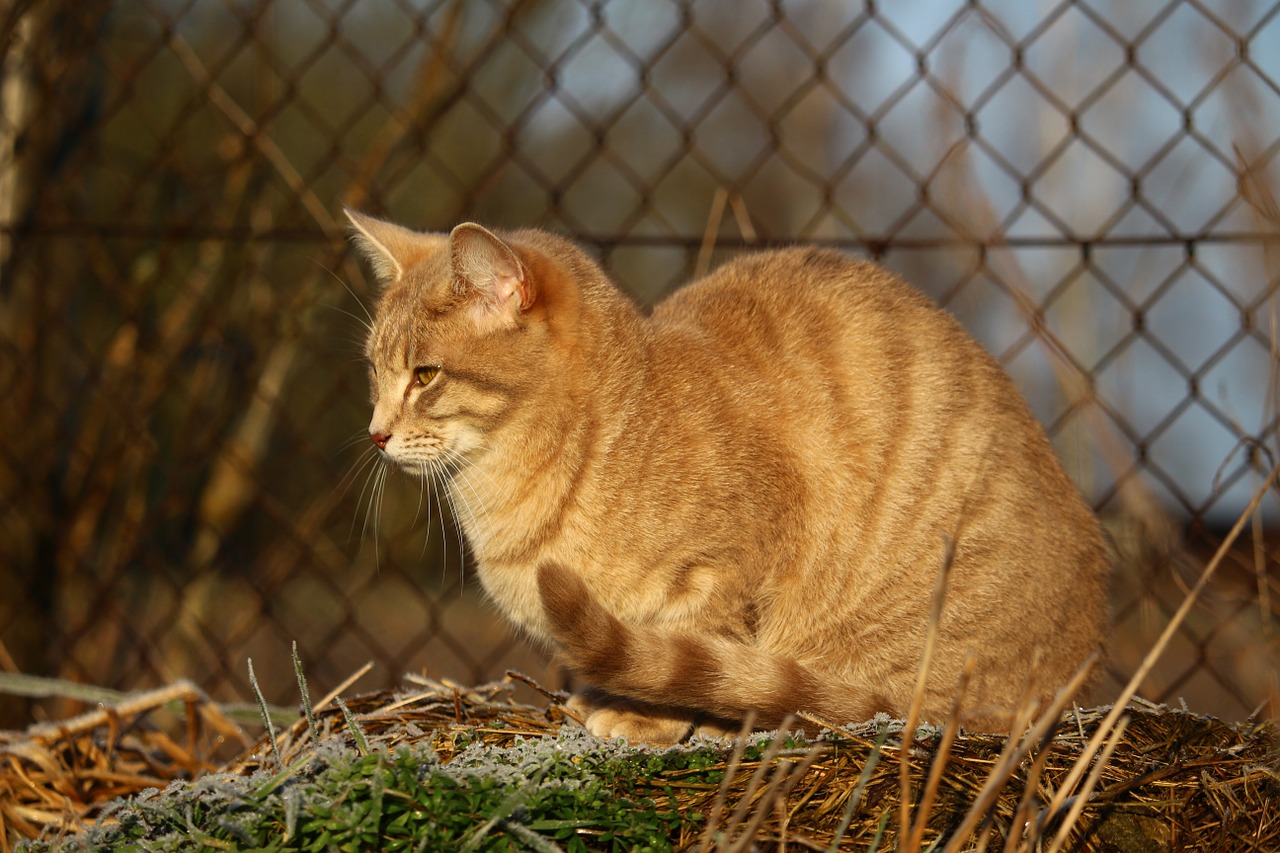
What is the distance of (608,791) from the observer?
1.35 m

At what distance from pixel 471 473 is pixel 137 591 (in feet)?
12.3

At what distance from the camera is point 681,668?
161cm

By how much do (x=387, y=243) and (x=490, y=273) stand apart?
40 centimetres

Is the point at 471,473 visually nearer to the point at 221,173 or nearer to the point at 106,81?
the point at 221,173

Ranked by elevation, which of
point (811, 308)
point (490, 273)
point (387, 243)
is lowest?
point (387, 243)

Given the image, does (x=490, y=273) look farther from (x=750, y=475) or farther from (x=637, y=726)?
(x=637, y=726)

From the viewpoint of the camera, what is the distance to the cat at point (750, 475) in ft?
6.09

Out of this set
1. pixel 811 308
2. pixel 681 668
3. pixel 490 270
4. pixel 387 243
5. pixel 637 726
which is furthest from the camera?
pixel 387 243

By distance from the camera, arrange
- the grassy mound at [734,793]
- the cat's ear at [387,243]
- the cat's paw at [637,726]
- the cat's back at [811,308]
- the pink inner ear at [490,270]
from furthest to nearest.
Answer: the cat's ear at [387,243] < the cat's back at [811,308] < the pink inner ear at [490,270] < the cat's paw at [637,726] < the grassy mound at [734,793]

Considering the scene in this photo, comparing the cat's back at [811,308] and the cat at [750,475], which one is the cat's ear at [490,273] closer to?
the cat at [750,475]

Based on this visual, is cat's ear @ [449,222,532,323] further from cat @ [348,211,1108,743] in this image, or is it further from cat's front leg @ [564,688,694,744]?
cat's front leg @ [564,688,694,744]

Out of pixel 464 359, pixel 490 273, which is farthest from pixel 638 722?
pixel 490 273

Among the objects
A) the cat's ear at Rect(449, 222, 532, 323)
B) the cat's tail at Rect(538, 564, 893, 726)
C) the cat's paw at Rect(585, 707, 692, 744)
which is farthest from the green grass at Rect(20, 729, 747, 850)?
the cat's ear at Rect(449, 222, 532, 323)

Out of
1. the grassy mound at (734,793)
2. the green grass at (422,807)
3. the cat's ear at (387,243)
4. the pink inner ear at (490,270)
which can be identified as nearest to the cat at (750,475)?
the pink inner ear at (490,270)
